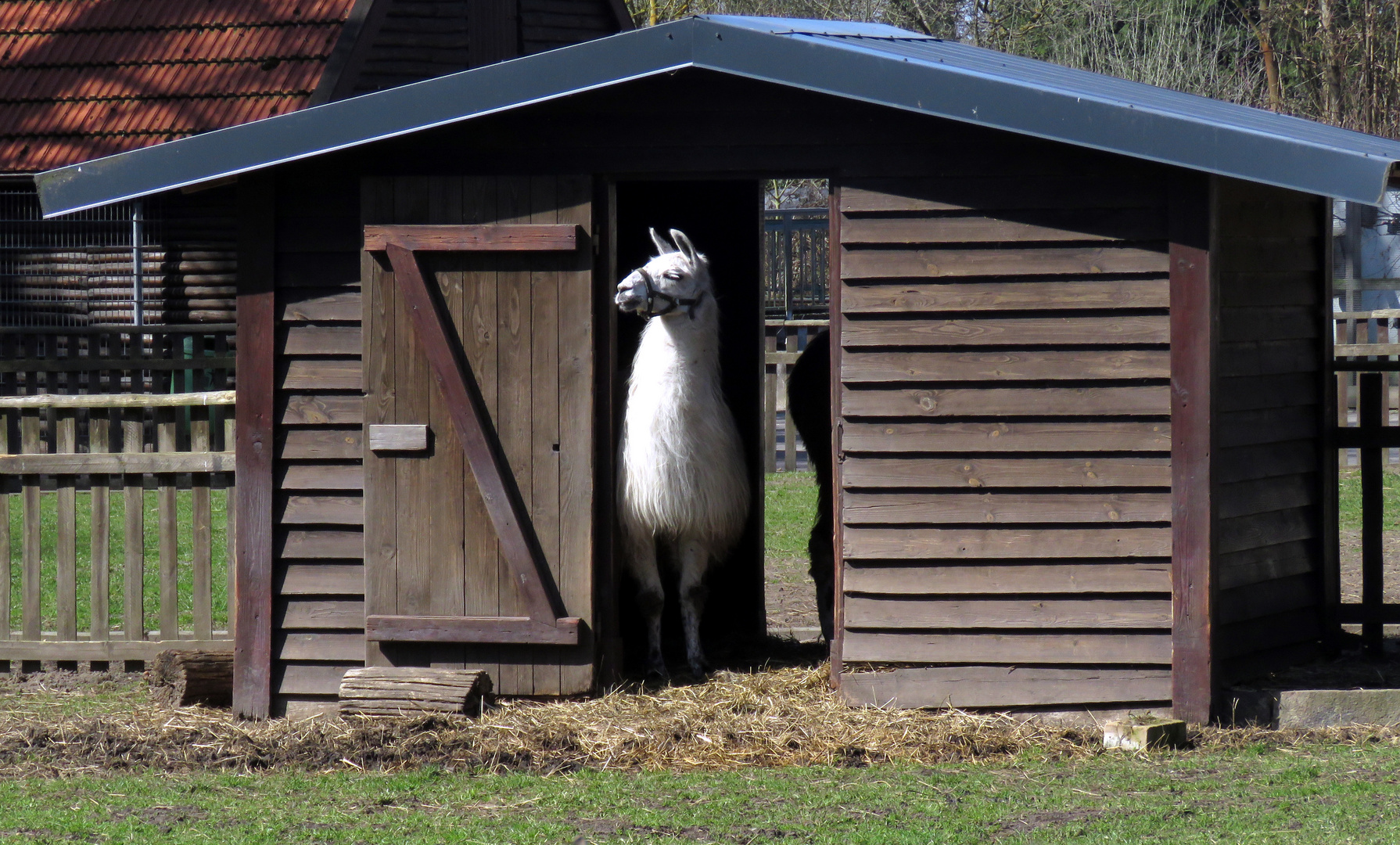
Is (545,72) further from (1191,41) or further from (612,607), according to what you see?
(1191,41)

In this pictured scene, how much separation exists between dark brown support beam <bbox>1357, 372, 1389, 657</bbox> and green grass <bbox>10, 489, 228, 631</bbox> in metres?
6.01

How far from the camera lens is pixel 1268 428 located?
21.9ft

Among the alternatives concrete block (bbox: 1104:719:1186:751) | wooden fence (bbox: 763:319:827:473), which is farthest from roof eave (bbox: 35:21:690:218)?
wooden fence (bbox: 763:319:827:473)

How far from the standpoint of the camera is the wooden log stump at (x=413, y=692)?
5.85m

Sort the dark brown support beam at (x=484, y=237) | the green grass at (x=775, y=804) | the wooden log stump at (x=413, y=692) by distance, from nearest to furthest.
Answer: the green grass at (x=775, y=804), the wooden log stump at (x=413, y=692), the dark brown support beam at (x=484, y=237)

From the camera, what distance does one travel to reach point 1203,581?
5.67m

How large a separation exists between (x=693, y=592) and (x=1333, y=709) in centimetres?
290

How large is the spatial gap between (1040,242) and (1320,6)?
18.5 metres

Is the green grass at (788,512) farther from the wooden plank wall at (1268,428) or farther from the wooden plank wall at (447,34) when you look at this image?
the wooden plank wall at (447,34)

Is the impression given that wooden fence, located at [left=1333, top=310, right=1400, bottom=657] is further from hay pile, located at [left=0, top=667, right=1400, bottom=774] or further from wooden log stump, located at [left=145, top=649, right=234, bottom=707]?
wooden log stump, located at [left=145, top=649, right=234, bottom=707]

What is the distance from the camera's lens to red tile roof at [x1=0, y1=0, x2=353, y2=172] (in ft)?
45.4

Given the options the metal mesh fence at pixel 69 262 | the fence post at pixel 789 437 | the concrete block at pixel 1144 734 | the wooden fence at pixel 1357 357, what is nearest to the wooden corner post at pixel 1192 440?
the concrete block at pixel 1144 734

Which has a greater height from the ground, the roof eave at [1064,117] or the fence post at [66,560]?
the roof eave at [1064,117]

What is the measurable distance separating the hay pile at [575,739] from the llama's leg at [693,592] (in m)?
0.86
